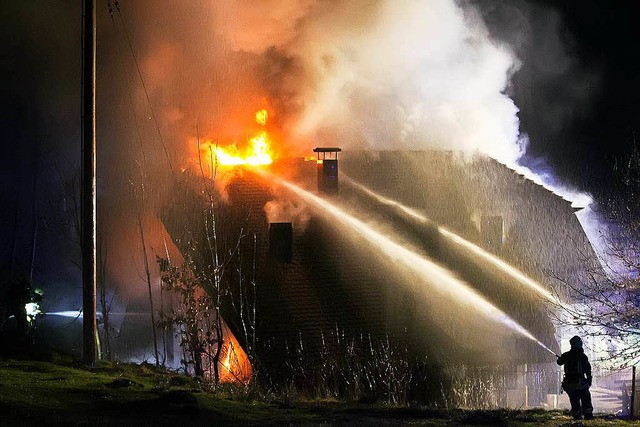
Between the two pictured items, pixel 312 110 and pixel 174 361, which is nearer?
pixel 174 361

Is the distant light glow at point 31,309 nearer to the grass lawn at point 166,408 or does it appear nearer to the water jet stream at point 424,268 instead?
the grass lawn at point 166,408

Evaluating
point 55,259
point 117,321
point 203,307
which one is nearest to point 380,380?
point 203,307

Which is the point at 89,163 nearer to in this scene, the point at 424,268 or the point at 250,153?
the point at 424,268

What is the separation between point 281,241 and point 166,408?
14.0 meters

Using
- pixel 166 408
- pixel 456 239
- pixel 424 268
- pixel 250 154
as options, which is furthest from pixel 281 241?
pixel 166 408

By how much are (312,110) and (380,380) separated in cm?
1444

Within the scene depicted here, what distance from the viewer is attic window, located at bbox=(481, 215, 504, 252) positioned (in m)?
31.5

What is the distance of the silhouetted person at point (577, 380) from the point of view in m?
15.9

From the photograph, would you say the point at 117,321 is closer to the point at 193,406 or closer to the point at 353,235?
the point at 353,235

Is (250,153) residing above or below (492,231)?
above

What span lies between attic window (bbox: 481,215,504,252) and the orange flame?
27.8ft

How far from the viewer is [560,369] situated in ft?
92.3

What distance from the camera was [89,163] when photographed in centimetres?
1748

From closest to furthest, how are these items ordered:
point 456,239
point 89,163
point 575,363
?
point 575,363 < point 89,163 < point 456,239
